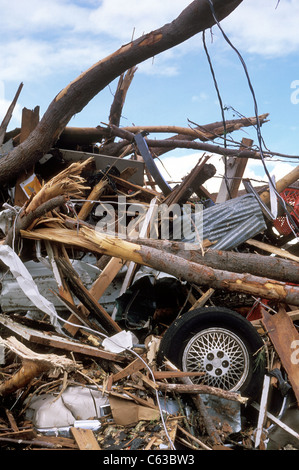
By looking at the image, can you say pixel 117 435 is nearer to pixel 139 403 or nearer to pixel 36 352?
pixel 139 403

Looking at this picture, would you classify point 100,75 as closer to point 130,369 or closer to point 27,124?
point 27,124

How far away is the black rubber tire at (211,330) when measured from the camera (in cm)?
468

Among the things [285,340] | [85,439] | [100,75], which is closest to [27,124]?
[100,75]

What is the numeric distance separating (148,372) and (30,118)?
5.90 meters

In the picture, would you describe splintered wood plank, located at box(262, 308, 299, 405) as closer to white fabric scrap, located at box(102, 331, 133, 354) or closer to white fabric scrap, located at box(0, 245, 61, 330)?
white fabric scrap, located at box(102, 331, 133, 354)

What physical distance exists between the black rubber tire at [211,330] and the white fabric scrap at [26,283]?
131cm

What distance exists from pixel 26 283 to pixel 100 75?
373cm

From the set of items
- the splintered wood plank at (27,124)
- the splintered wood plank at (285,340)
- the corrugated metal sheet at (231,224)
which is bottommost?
the splintered wood plank at (285,340)

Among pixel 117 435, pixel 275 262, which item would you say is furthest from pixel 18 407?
pixel 275 262

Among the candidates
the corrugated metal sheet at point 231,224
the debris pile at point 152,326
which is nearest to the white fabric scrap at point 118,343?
the debris pile at point 152,326

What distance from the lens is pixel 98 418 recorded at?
4.12 m

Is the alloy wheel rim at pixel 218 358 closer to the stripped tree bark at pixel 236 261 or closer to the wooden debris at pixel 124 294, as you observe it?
the wooden debris at pixel 124 294

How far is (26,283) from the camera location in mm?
5145

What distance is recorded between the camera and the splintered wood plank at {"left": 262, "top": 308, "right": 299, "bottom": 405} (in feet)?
15.3
